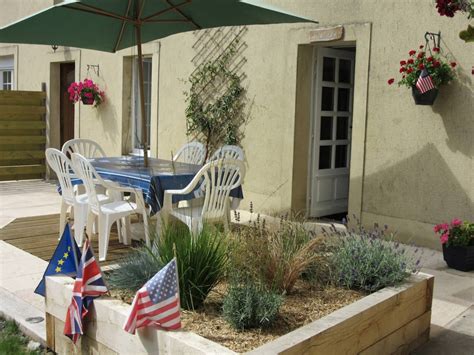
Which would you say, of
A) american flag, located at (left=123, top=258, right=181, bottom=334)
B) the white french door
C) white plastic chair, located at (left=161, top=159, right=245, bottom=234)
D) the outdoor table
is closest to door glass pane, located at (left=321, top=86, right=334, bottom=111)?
the white french door

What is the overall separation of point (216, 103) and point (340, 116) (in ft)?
5.71

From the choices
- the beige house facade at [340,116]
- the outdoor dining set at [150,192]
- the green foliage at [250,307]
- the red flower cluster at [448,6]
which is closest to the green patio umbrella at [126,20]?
the outdoor dining set at [150,192]

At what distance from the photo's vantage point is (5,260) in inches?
198

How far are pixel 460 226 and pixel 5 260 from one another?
Result: 161 inches

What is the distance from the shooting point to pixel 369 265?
339 centimetres

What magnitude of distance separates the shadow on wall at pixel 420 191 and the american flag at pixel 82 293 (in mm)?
3894

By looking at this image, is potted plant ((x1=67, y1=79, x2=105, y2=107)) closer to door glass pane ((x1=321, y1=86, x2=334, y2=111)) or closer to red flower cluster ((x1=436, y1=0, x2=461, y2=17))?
door glass pane ((x1=321, y1=86, x2=334, y2=111))

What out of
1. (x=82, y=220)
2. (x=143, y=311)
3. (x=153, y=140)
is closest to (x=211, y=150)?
(x=153, y=140)

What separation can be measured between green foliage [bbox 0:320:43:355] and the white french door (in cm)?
438

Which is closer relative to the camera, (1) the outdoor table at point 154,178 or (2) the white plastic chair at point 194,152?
(1) the outdoor table at point 154,178

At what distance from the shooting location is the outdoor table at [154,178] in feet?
16.2

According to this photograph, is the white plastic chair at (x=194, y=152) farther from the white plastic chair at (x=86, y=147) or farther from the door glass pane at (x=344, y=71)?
the door glass pane at (x=344, y=71)

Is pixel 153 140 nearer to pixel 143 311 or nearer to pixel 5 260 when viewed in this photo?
pixel 5 260

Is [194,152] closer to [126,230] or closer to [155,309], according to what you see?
[126,230]
